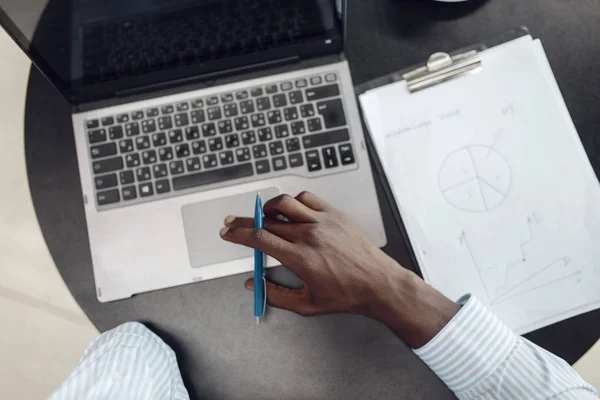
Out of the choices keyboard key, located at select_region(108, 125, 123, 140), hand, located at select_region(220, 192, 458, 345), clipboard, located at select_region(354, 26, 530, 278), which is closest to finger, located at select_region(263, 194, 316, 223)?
hand, located at select_region(220, 192, 458, 345)

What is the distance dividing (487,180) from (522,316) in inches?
6.3

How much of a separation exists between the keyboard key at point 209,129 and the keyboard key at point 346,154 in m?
0.15

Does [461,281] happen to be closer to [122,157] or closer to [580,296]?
[580,296]

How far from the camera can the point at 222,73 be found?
0.59 m

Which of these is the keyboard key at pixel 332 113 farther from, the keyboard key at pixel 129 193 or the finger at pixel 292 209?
the keyboard key at pixel 129 193

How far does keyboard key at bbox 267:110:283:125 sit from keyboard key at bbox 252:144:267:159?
0.10ft

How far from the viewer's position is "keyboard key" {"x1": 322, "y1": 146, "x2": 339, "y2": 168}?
22.5 inches

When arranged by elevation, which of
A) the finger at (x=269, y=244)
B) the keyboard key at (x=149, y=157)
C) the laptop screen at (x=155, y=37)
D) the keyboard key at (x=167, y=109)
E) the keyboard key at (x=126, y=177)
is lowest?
the finger at (x=269, y=244)

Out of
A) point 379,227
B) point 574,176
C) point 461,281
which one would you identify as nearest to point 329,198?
point 379,227

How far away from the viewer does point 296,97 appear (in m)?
0.58

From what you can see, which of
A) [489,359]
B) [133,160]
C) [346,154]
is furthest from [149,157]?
[489,359]

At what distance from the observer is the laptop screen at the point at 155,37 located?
498 mm

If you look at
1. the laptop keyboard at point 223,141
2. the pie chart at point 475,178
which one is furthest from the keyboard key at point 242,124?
the pie chart at point 475,178

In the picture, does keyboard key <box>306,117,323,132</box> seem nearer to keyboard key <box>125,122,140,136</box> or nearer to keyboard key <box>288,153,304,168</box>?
keyboard key <box>288,153,304,168</box>
